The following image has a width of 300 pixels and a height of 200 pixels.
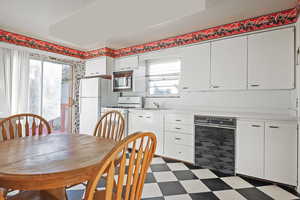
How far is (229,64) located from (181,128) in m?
1.38

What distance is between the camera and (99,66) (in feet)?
14.0

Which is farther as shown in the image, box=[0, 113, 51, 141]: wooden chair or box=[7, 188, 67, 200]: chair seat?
box=[0, 113, 51, 141]: wooden chair

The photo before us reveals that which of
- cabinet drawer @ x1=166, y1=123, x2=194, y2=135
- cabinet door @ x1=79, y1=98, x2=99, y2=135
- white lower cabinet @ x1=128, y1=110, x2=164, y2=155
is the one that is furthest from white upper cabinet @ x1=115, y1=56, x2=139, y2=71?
cabinet drawer @ x1=166, y1=123, x2=194, y2=135

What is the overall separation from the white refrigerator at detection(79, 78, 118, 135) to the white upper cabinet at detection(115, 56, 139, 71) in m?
0.49

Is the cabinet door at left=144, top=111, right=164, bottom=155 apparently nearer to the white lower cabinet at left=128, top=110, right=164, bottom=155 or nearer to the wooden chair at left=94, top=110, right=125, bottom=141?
the white lower cabinet at left=128, top=110, right=164, bottom=155

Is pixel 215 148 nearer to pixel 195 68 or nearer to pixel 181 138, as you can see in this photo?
pixel 181 138

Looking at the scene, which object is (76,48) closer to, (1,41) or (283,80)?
(1,41)

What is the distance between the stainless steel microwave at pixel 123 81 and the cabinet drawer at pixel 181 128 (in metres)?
1.42

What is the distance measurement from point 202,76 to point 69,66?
3.70m

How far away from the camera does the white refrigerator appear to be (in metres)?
3.96

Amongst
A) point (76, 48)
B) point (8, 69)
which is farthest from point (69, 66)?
point (8, 69)

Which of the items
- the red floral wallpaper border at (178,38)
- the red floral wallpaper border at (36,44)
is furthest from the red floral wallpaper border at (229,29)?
the red floral wallpaper border at (36,44)

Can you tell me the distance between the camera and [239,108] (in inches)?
113

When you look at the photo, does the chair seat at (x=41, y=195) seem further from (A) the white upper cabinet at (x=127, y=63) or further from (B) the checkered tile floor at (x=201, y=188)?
(A) the white upper cabinet at (x=127, y=63)
